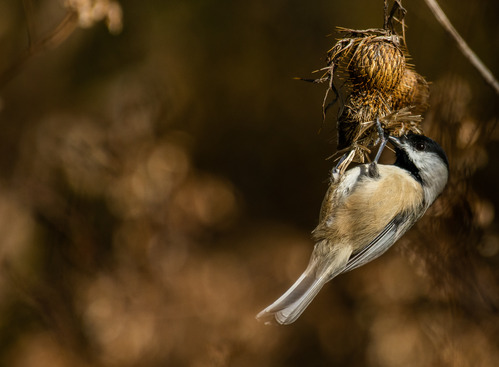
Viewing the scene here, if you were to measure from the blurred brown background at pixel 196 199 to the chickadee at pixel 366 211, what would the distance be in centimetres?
29

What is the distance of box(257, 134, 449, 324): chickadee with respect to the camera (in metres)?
3.41

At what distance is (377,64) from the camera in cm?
265

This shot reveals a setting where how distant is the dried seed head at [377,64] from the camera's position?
265 centimetres

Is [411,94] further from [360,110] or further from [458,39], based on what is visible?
[458,39]

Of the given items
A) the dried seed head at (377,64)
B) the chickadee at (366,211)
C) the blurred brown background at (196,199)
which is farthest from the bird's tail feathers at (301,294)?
the dried seed head at (377,64)

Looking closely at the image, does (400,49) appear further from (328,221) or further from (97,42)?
(97,42)

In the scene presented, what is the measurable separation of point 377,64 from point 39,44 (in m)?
1.81

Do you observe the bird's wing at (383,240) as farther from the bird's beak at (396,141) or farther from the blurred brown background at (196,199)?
the bird's beak at (396,141)

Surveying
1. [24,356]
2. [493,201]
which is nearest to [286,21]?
[493,201]

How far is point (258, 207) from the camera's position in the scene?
622cm

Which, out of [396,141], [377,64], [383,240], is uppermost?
[377,64]

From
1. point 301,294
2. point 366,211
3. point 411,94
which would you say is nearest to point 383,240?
point 366,211

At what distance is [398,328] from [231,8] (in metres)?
3.89

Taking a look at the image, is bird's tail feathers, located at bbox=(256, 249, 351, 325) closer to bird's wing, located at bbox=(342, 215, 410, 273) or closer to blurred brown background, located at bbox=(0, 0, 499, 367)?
bird's wing, located at bbox=(342, 215, 410, 273)
